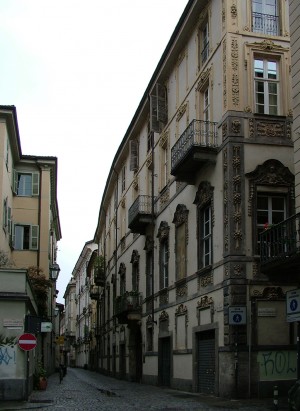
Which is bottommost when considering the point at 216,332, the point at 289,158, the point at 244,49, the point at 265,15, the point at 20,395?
the point at 20,395

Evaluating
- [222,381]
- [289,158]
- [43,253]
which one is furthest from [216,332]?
[43,253]

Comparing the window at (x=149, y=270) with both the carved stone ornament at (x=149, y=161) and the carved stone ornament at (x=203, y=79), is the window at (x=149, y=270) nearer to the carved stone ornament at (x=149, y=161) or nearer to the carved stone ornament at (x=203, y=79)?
the carved stone ornament at (x=149, y=161)

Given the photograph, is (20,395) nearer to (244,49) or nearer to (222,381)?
(222,381)

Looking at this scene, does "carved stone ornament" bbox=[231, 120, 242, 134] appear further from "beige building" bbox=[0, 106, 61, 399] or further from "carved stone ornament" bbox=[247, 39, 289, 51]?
"beige building" bbox=[0, 106, 61, 399]

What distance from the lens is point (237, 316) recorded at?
1925cm

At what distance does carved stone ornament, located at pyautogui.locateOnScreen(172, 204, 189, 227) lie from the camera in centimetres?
2527

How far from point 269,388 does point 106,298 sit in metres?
33.4

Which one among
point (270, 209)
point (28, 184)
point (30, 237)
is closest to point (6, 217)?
point (30, 237)

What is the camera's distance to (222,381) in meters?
19.6

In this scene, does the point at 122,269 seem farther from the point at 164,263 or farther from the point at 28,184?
the point at 164,263

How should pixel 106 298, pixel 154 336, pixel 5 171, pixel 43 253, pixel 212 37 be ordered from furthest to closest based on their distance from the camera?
pixel 106 298
pixel 43 253
pixel 5 171
pixel 154 336
pixel 212 37

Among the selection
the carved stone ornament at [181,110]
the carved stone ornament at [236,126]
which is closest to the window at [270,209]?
the carved stone ornament at [236,126]

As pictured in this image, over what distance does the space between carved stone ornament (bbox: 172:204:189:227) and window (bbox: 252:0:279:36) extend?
24.2 feet

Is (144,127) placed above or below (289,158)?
above
